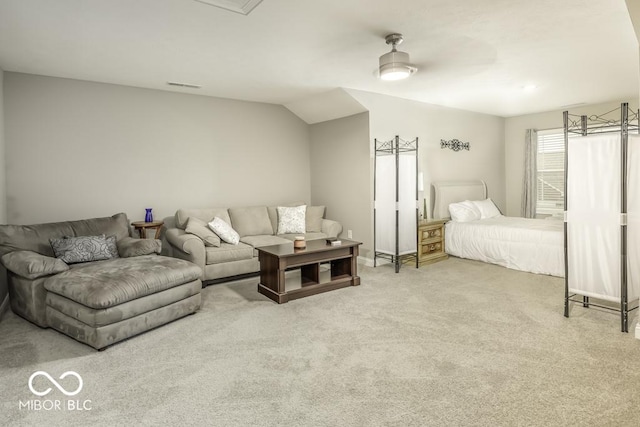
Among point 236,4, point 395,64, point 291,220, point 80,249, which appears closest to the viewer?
point 236,4

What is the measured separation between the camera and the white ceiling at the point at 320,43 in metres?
2.73

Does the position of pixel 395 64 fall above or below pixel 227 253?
above

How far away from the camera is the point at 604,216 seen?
3.19 m

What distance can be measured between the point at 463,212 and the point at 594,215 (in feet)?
9.28

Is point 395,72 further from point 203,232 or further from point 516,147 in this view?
point 516,147

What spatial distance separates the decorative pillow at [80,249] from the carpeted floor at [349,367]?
2.19 ft

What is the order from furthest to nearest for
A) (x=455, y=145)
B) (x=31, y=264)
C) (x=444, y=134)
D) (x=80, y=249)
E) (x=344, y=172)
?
(x=455, y=145), (x=444, y=134), (x=344, y=172), (x=80, y=249), (x=31, y=264)

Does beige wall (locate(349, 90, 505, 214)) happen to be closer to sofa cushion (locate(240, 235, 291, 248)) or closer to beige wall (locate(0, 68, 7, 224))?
sofa cushion (locate(240, 235, 291, 248))

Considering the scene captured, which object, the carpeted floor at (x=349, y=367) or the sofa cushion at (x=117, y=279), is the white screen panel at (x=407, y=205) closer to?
the carpeted floor at (x=349, y=367)

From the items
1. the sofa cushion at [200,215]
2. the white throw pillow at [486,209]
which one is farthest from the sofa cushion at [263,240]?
the white throw pillow at [486,209]

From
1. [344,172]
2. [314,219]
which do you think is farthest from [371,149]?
[314,219]

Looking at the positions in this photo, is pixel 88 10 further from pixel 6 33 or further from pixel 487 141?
pixel 487 141

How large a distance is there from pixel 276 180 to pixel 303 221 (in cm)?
92

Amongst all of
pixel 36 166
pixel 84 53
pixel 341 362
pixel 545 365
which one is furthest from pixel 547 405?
pixel 36 166
